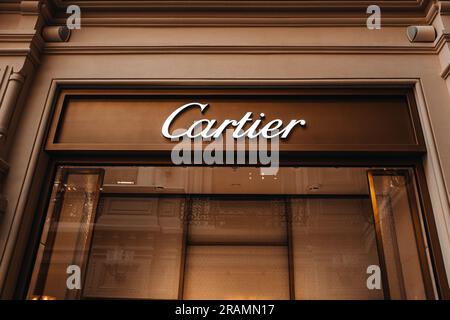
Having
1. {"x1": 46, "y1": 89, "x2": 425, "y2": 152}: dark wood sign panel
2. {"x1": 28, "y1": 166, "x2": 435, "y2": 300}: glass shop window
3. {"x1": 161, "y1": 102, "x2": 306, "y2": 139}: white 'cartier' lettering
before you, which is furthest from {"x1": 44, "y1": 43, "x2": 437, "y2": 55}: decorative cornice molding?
{"x1": 28, "y1": 166, "x2": 435, "y2": 300}: glass shop window

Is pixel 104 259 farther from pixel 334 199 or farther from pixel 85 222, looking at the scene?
pixel 334 199

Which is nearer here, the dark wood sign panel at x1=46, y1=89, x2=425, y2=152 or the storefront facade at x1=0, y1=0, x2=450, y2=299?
the storefront facade at x1=0, y1=0, x2=450, y2=299

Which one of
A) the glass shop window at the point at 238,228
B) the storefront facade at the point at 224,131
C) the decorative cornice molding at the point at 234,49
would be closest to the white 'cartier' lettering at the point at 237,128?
the storefront facade at the point at 224,131

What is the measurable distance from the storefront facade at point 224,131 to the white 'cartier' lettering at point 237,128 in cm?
2

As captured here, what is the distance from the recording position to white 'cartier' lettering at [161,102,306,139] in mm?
3174

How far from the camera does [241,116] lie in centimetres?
328

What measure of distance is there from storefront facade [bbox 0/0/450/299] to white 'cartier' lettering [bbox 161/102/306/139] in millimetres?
21

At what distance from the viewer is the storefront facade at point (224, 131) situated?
9.77ft

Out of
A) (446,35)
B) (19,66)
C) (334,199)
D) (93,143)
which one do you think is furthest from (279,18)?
(19,66)

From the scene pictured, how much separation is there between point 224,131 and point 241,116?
0.72ft

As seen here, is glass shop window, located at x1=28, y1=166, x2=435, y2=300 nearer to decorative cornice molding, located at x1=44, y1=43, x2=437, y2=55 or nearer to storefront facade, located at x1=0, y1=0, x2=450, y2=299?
storefront facade, located at x1=0, y1=0, x2=450, y2=299

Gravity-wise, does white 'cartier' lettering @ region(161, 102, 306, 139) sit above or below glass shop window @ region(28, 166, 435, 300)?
above

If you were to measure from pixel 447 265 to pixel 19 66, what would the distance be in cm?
384

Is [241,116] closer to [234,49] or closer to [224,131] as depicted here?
[224,131]
